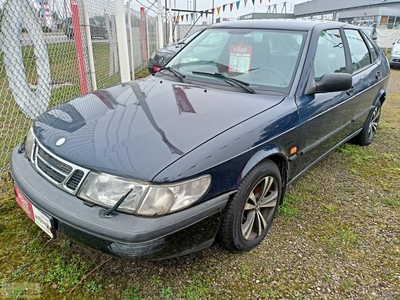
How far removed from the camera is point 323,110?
2727 millimetres

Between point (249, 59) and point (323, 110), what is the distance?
0.79 meters

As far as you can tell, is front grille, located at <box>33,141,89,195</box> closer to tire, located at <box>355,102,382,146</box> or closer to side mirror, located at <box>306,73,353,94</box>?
side mirror, located at <box>306,73,353,94</box>

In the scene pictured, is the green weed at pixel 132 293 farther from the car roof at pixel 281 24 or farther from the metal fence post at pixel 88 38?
the metal fence post at pixel 88 38

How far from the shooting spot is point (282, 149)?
7.47ft

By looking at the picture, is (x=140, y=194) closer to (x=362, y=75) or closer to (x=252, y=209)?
(x=252, y=209)

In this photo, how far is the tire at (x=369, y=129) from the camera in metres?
4.16

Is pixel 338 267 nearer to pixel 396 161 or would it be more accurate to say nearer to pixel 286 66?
pixel 286 66

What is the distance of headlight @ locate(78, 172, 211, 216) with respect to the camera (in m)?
1.58

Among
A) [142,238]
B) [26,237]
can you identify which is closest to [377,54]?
[142,238]

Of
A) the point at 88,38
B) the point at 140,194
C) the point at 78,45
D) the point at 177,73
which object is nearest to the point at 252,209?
the point at 140,194

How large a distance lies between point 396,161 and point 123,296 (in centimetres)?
365

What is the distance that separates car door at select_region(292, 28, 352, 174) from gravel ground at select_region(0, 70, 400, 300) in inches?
20.7

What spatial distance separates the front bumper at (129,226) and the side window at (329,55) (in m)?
1.66

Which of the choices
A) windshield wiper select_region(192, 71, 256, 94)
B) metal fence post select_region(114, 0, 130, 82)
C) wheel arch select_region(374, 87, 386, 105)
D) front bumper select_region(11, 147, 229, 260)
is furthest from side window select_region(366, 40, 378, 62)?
metal fence post select_region(114, 0, 130, 82)
